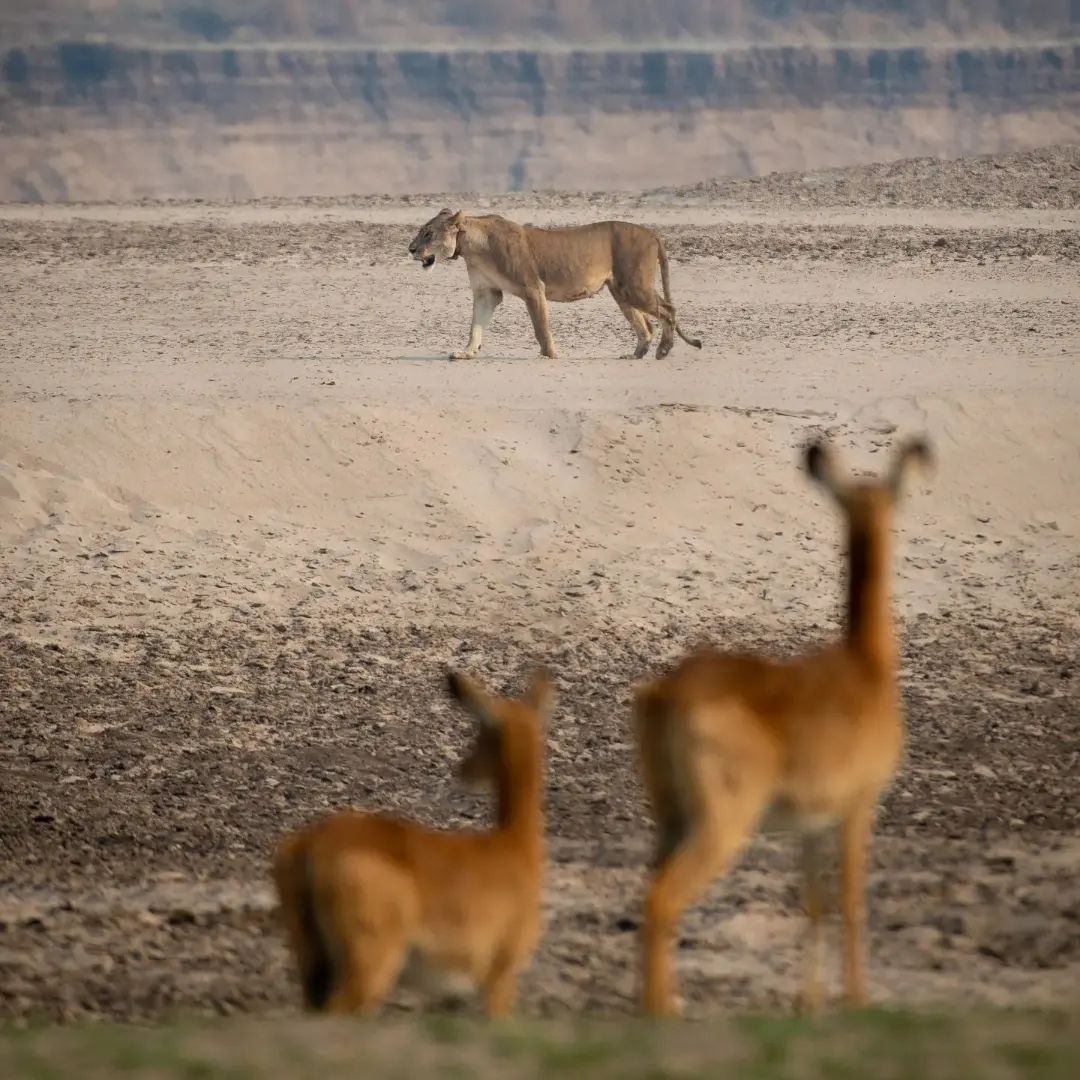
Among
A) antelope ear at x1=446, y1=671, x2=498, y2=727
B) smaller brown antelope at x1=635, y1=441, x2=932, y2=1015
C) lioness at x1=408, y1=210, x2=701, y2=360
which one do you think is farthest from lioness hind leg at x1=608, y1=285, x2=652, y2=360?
antelope ear at x1=446, y1=671, x2=498, y2=727

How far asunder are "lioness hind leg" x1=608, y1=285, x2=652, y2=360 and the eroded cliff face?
→ 62239mm

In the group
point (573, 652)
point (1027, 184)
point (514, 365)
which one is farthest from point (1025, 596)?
point (1027, 184)

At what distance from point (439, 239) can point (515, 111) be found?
69086 millimetres

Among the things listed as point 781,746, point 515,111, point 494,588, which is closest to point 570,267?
point 494,588

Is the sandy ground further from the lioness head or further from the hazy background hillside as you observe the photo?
the hazy background hillside

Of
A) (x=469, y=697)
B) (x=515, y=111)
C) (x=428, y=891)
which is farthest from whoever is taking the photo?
(x=515, y=111)

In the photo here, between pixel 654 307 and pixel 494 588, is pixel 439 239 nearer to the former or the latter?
pixel 654 307

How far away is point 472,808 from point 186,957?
238 cm

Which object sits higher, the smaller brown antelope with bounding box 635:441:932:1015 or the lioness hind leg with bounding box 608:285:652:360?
the lioness hind leg with bounding box 608:285:652:360

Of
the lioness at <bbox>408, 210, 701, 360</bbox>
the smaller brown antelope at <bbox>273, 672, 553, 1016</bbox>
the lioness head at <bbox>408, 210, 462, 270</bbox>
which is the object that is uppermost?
the lioness head at <bbox>408, 210, 462, 270</bbox>

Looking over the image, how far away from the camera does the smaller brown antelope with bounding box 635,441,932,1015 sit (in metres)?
6.27

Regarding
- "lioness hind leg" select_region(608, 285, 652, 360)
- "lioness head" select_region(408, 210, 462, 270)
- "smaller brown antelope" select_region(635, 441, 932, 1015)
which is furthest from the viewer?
"lioness head" select_region(408, 210, 462, 270)

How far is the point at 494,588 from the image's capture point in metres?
13.8

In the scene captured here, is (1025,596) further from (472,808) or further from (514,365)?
(514,365)
